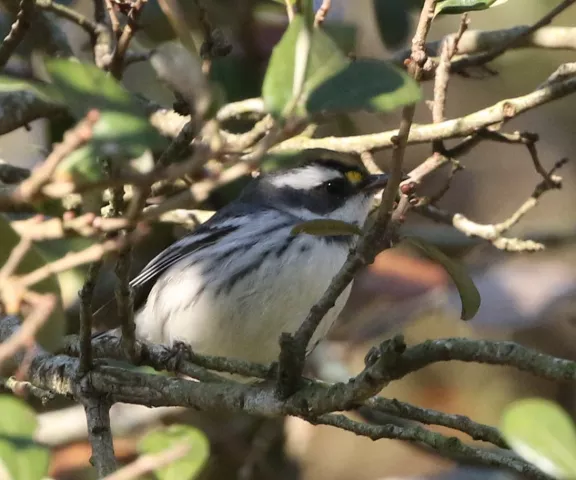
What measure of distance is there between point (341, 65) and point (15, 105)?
243cm

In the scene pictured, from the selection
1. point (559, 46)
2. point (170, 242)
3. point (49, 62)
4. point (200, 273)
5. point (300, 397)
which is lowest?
point (300, 397)

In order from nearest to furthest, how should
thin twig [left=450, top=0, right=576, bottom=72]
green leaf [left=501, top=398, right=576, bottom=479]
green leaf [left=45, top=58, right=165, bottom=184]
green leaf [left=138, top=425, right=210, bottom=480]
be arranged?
green leaf [left=501, top=398, right=576, bottom=479]
green leaf [left=45, top=58, right=165, bottom=184]
green leaf [left=138, top=425, right=210, bottom=480]
thin twig [left=450, top=0, right=576, bottom=72]

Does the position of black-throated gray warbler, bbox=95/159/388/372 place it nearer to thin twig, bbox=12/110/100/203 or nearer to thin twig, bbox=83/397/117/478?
thin twig, bbox=83/397/117/478

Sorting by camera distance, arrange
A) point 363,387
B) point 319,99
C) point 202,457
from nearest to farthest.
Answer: point 319,99
point 202,457
point 363,387

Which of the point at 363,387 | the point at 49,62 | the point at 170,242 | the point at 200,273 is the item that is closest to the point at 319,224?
the point at 363,387

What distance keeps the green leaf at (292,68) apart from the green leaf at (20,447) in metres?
0.59

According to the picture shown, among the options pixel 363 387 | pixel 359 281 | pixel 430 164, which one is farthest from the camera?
pixel 359 281

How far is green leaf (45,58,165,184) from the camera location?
53.9 inches

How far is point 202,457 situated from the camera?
5.02ft

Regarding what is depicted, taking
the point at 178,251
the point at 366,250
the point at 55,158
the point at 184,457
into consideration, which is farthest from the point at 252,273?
the point at 55,158

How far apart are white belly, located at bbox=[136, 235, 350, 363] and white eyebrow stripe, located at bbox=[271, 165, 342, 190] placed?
1.49ft

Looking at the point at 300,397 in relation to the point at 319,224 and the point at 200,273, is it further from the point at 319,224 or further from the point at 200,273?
the point at 200,273

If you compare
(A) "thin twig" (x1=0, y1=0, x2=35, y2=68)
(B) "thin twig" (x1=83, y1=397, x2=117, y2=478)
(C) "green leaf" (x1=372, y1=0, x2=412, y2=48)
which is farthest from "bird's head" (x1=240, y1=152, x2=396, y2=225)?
(B) "thin twig" (x1=83, y1=397, x2=117, y2=478)

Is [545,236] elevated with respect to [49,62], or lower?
elevated
